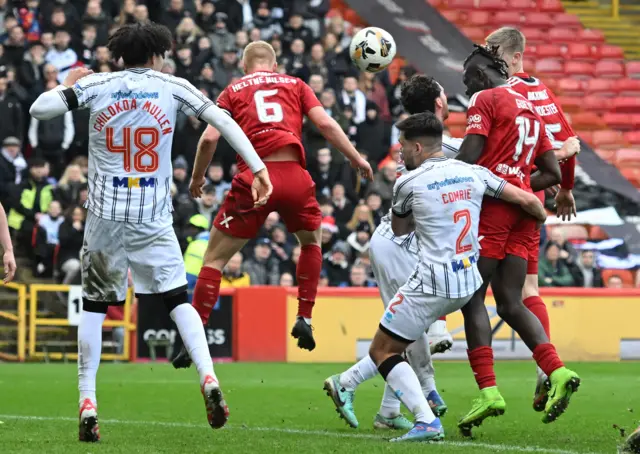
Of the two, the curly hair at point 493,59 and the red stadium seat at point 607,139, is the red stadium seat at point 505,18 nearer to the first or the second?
the red stadium seat at point 607,139

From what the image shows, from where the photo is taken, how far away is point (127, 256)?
760 cm

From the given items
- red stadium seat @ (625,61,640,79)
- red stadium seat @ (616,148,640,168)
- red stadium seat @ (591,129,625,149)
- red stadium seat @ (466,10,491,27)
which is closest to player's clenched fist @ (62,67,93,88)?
red stadium seat @ (616,148,640,168)

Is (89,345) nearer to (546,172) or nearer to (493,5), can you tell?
(546,172)

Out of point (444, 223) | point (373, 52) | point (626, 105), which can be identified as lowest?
point (444, 223)

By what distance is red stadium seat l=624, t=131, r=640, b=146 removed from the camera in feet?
79.8

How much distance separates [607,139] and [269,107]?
15901 mm

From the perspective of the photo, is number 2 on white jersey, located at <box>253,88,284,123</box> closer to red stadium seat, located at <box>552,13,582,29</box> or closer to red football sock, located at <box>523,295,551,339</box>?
red football sock, located at <box>523,295,551,339</box>

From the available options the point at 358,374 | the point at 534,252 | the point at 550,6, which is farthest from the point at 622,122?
the point at 358,374

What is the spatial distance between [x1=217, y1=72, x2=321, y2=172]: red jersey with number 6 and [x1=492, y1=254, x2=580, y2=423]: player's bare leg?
1834 millimetres

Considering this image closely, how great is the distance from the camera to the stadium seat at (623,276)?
19.5 meters

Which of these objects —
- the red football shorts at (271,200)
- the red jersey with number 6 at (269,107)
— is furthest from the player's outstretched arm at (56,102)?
the red football shorts at (271,200)

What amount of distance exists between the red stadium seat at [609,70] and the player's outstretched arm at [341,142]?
56.2 ft

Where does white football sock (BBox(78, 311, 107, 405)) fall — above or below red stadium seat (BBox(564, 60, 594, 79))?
below

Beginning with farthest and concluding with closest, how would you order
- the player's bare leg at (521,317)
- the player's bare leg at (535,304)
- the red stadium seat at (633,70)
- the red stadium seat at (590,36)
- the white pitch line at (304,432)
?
the red stadium seat at (590,36) < the red stadium seat at (633,70) < the player's bare leg at (535,304) < the player's bare leg at (521,317) < the white pitch line at (304,432)
